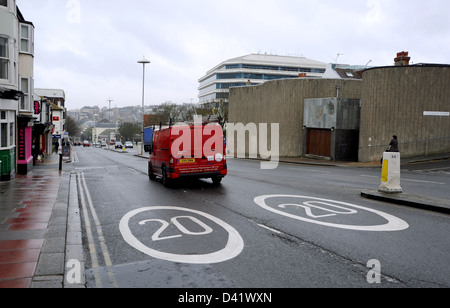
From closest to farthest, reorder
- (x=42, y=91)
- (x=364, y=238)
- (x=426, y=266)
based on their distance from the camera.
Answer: (x=426, y=266) < (x=364, y=238) < (x=42, y=91)

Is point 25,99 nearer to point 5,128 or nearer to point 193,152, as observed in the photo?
point 5,128

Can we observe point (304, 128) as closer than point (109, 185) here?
No

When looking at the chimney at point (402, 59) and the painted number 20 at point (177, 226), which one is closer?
the painted number 20 at point (177, 226)

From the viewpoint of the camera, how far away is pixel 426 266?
5.31 m

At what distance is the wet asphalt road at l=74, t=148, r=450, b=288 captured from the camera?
16.5 feet

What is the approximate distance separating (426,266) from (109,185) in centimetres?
1248

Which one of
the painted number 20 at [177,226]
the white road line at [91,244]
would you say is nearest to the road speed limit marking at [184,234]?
the painted number 20 at [177,226]

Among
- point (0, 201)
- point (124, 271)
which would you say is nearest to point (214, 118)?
point (0, 201)

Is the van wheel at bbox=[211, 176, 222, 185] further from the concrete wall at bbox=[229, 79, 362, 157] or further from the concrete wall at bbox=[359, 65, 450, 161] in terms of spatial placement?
the concrete wall at bbox=[229, 79, 362, 157]

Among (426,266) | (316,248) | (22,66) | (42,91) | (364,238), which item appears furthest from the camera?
(42,91)

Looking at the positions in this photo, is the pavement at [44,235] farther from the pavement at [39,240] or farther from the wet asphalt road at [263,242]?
the wet asphalt road at [263,242]

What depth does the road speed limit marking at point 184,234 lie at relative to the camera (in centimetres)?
591

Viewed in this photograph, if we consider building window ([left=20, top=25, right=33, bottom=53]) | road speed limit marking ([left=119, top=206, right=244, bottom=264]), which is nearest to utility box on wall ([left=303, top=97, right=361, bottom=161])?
building window ([left=20, top=25, right=33, bottom=53])
